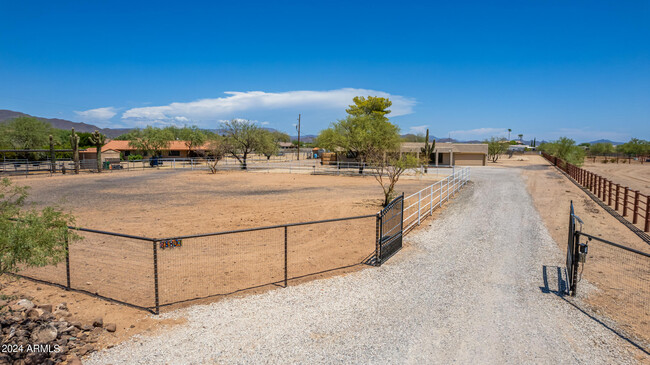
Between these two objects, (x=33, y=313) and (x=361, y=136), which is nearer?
(x=33, y=313)

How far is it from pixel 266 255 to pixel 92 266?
444 centimetres

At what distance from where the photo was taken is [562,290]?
813cm

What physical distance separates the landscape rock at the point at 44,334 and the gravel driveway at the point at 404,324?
68cm

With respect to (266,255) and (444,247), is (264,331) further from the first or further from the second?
(444,247)

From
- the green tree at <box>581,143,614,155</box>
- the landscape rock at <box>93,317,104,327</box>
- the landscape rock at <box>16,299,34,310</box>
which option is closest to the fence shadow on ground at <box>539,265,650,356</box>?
the landscape rock at <box>93,317,104,327</box>

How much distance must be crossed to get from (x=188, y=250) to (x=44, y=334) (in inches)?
224

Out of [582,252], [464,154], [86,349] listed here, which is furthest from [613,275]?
[464,154]

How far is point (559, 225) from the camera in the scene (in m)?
14.9

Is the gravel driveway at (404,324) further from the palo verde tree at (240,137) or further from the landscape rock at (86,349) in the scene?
the palo verde tree at (240,137)

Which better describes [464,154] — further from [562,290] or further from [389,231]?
[562,290]

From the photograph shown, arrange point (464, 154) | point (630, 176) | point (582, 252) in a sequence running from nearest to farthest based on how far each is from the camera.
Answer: point (582, 252) → point (630, 176) → point (464, 154)

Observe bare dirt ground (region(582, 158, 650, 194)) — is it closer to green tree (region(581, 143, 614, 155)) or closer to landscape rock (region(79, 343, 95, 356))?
landscape rock (region(79, 343, 95, 356))

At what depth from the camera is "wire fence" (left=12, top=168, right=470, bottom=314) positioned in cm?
778

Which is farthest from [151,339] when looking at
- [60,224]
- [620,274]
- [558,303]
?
[620,274]
